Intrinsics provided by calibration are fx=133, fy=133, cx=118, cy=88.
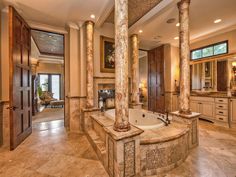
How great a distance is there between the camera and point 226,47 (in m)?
4.45

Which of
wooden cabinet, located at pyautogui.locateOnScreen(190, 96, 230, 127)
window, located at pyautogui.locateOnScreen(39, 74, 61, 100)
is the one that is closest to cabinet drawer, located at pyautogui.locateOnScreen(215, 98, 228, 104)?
wooden cabinet, located at pyautogui.locateOnScreen(190, 96, 230, 127)

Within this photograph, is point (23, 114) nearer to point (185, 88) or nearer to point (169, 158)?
point (169, 158)

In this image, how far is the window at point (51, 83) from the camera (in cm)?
1002

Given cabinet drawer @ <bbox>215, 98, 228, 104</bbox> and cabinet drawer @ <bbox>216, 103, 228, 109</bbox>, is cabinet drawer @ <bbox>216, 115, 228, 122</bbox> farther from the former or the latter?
cabinet drawer @ <bbox>215, 98, 228, 104</bbox>

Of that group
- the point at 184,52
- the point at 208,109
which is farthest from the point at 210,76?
the point at 184,52

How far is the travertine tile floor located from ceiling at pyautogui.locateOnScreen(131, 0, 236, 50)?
311 cm

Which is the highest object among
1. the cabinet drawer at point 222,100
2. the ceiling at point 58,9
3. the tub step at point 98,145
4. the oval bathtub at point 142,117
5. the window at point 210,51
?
the ceiling at point 58,9

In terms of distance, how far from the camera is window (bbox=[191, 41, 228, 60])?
453 centimetres

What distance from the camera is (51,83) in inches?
402

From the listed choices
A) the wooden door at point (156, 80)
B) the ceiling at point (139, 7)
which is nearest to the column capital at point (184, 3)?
the ceiling at point (139, 7)

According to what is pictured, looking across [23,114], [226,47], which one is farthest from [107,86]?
[226,47]

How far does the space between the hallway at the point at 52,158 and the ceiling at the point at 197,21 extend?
139 inches

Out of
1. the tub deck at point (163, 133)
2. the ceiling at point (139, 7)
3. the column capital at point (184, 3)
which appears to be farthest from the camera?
the ceiling at point (139, 7)

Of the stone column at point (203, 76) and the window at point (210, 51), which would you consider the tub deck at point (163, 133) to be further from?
the window at point (210, 51)
